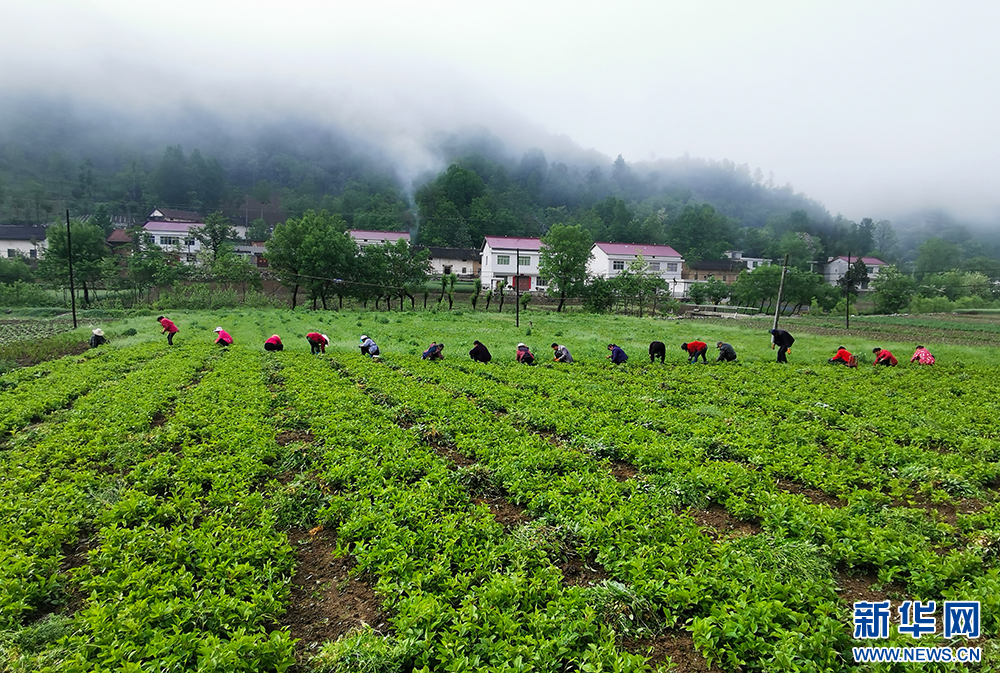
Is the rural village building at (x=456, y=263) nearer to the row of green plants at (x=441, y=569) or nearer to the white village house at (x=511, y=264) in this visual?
the white village house at (x=511, y=264)

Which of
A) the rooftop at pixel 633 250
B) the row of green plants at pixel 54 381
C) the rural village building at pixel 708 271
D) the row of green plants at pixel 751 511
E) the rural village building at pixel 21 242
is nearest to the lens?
the row of green plants at pixel 751 511

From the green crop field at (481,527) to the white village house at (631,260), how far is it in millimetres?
62636

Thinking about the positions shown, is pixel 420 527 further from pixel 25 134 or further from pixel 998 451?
pixel 25 134

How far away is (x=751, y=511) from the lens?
706 centimetres

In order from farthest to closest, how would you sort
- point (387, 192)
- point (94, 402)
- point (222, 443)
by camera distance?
point (387, 192) → point (94, 402) → point (222, 443)

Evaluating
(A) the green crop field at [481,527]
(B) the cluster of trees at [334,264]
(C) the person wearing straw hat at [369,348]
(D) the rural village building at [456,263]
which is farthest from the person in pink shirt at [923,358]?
(D) the rural village building at [456,263]

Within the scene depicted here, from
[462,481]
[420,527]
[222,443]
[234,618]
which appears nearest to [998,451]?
[462,481]

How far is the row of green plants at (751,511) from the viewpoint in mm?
4805

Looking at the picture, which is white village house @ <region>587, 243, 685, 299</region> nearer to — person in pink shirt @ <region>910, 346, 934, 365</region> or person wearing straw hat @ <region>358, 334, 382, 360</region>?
person in pink shirt @ <region>910, 346, 934, 365</region>

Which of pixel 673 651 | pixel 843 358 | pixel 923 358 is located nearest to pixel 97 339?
pixel 673 651

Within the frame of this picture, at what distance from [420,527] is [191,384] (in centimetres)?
1254

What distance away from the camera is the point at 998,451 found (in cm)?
965

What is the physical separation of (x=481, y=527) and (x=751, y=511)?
13.0 feet

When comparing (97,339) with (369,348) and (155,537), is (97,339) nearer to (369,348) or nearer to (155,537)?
(369,348)
